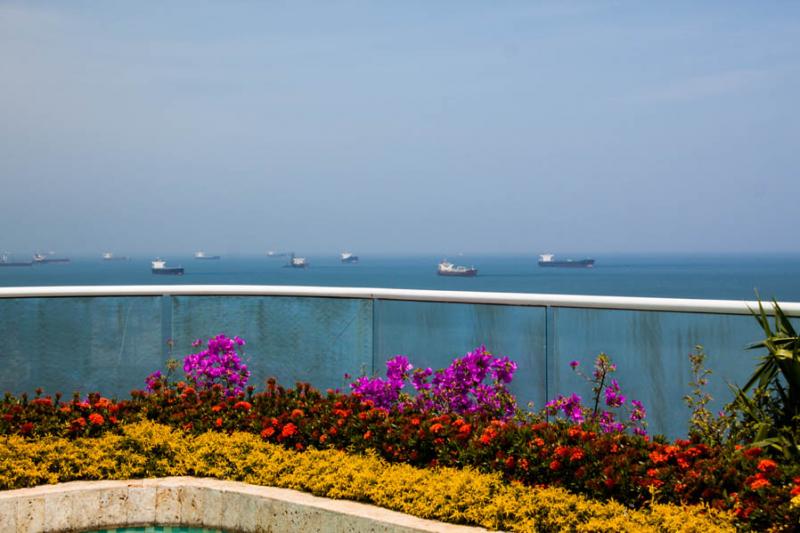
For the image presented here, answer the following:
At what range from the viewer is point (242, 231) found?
147875 millimetres

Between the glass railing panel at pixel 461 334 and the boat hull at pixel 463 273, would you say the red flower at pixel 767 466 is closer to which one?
the glass railing panel at pixel 461 334

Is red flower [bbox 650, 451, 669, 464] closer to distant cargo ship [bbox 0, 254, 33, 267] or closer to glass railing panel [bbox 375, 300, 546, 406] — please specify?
glass railing panel [bbox 375, 300, 546, 406]

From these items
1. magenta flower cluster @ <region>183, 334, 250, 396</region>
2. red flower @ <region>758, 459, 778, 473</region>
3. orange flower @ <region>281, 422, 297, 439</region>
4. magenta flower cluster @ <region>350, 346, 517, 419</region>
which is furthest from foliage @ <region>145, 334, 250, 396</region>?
Result: red flower @ <region>758, 459, 778, 473</region>

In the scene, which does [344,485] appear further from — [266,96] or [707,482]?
[266,96]

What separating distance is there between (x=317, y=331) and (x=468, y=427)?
6.71 ft

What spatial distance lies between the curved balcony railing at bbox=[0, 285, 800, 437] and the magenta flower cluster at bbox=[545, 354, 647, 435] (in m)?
0.08

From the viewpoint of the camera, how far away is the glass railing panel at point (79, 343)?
731cm

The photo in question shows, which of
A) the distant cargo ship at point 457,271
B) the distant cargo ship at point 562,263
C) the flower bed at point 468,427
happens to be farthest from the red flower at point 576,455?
the distant cargo ship at point 562,263

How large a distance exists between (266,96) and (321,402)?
12717cm

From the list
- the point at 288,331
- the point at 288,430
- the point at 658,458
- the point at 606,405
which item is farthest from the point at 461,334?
the point at 658,458

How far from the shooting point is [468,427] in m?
5.83

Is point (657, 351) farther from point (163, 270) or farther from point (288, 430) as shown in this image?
point (163, 270)

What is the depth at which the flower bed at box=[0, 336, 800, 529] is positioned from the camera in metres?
4.78

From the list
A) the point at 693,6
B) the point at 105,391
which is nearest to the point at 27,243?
the point at 693,6
